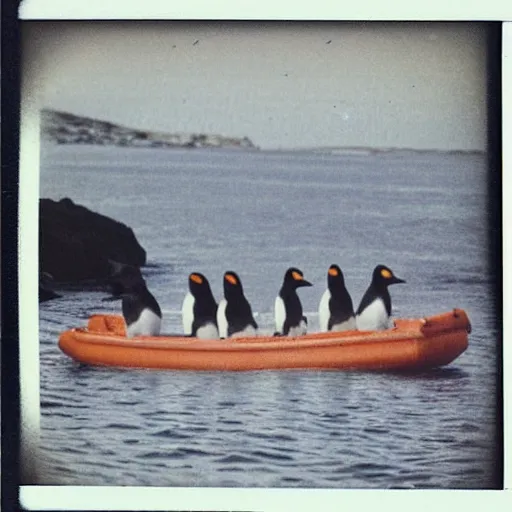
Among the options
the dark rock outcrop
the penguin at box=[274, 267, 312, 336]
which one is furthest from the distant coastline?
the penguin at box=[274, 267, 312, 336]

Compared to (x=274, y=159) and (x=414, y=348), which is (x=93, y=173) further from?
(x=414, y=348)

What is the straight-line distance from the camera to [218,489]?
1921 mm

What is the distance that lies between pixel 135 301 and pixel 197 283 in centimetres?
12

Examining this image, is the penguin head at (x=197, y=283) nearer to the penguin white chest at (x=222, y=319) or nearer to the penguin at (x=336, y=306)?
the penguin white chest at (x=222, y=319)

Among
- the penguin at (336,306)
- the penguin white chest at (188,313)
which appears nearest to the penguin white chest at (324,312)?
the penguin at (336,306)

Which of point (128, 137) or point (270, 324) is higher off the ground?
point (128, 137)

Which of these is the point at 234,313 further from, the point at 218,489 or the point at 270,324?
the point at 218,489

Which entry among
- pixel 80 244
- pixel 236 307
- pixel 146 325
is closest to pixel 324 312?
pixel 236 307

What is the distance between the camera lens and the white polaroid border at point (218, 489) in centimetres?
191

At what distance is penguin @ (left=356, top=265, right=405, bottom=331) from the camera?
193cm

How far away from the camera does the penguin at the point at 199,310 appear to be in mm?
1937

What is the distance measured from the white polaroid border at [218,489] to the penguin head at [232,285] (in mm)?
343

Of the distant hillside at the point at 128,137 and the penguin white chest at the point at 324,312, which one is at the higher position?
the distant hillside at the point at 128,137

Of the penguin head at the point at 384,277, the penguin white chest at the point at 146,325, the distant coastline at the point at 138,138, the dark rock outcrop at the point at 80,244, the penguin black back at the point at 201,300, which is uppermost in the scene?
the distant coastline at the point at 138,138
